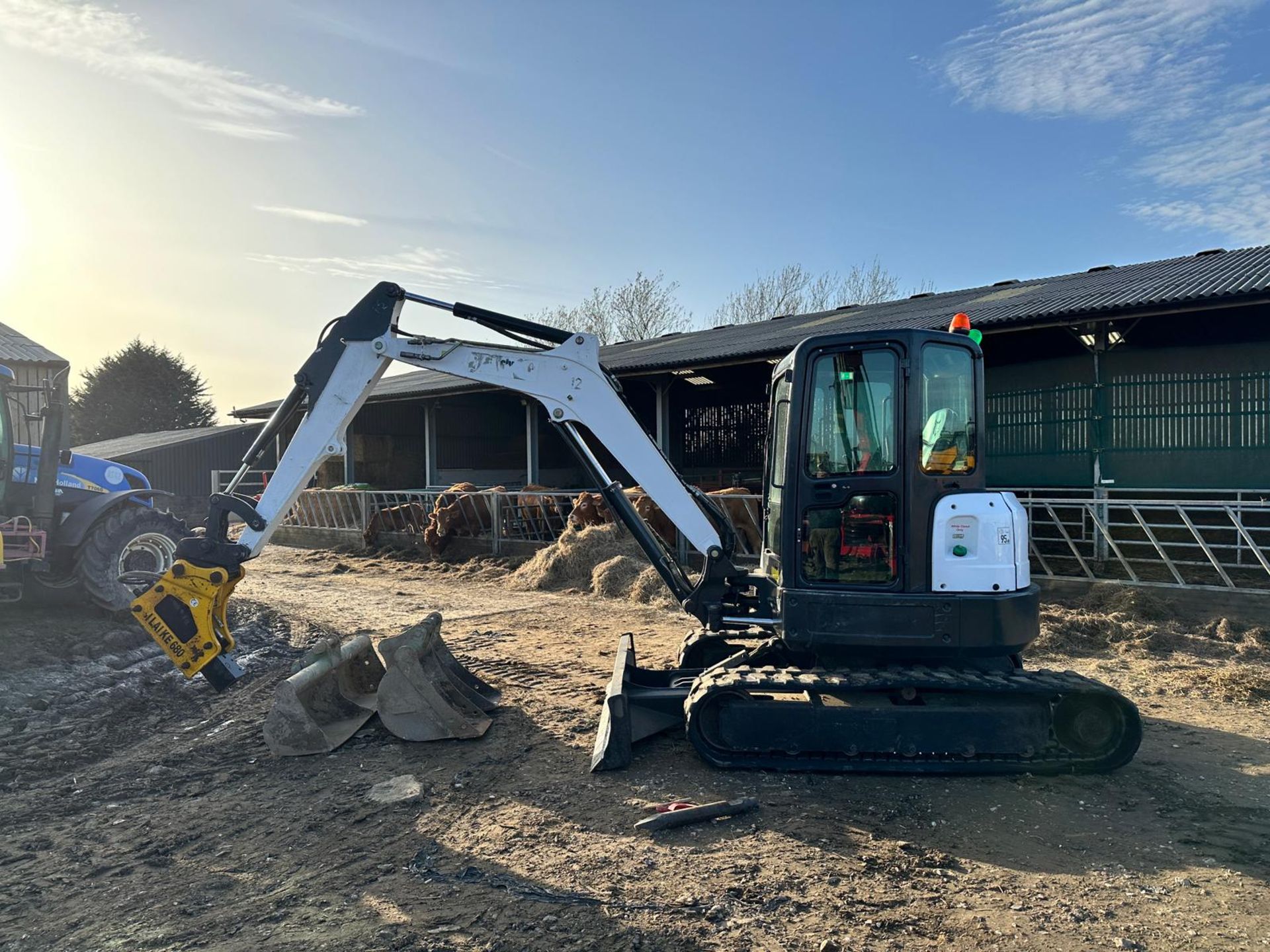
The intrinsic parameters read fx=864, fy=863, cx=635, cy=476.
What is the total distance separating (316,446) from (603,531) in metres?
7.58

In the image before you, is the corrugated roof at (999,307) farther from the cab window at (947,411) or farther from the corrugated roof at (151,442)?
the corrugated roof at (151,442)

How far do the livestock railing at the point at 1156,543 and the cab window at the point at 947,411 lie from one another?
5238mm

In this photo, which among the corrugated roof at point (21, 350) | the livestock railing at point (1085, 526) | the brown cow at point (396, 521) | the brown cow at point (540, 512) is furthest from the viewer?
the corrugated roof at point (21, 350)

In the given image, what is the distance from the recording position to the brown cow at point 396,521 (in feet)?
57.8

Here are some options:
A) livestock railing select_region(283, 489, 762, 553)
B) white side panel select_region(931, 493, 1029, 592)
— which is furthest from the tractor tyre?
white side panel select_region(931, 493, 1029, 592)

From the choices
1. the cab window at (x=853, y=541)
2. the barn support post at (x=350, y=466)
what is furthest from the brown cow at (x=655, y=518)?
the barn support post at (x=350, y=466)

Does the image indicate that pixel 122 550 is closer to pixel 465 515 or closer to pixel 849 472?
pixel 465 515

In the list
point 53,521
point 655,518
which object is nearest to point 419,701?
point 53,521

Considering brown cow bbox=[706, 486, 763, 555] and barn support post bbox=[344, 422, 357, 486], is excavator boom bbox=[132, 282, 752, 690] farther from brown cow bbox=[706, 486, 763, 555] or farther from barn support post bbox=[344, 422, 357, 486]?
barn support post bbox=[344, 422, 357, 486]

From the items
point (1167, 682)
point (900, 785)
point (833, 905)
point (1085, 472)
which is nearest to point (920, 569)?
point (900, 785)

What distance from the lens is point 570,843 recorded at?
4.38 meters

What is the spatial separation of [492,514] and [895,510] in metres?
11.7

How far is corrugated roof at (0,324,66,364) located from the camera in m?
26.4

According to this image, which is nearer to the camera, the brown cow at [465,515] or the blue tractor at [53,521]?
the blue tractor at [53,521]
